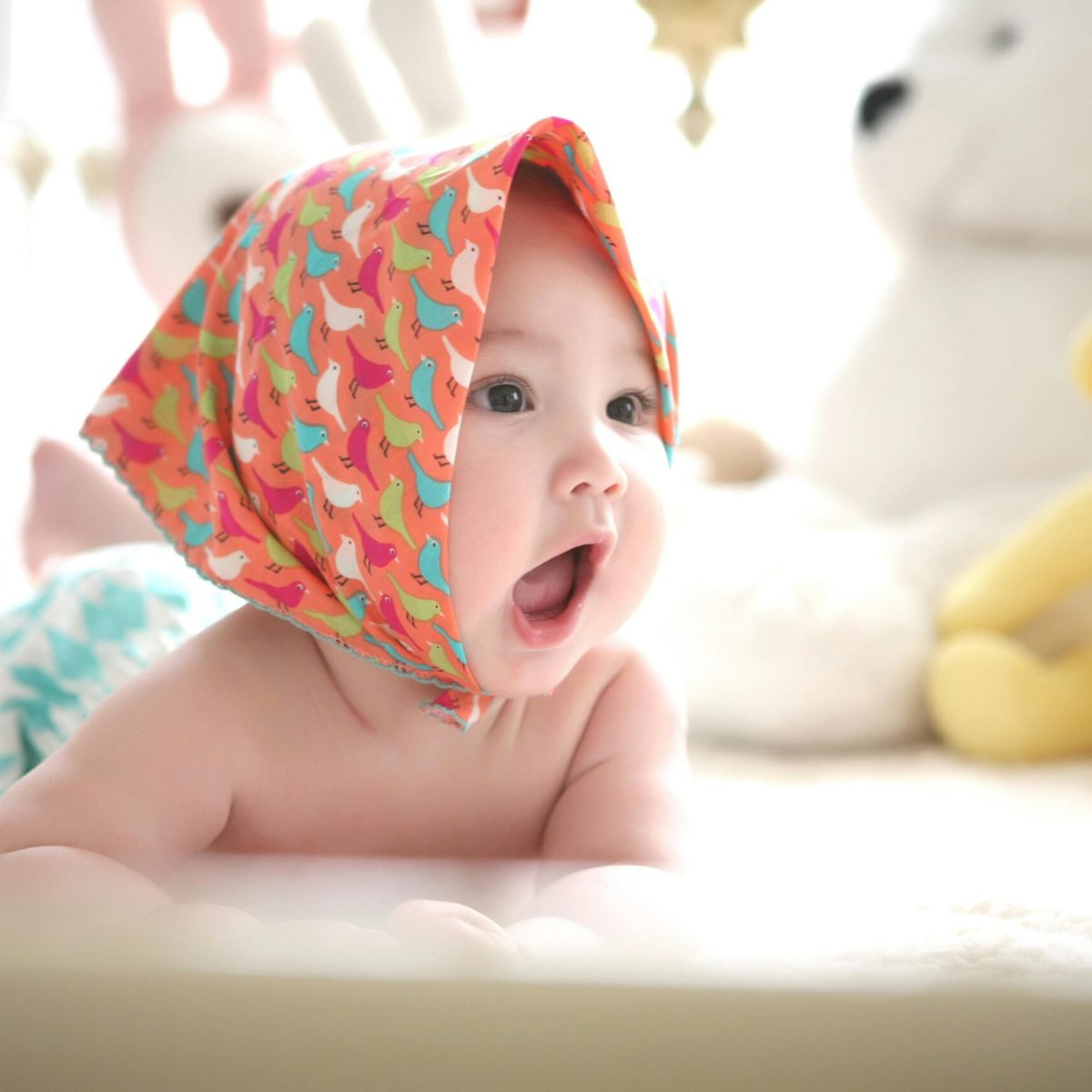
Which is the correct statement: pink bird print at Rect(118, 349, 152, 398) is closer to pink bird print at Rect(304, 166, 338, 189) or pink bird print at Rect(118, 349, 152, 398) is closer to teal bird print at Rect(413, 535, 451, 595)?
pink bird print at Rect(304, 166, 338, 189)

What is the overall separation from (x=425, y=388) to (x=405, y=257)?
74 millimetres

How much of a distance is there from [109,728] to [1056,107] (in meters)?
1.11

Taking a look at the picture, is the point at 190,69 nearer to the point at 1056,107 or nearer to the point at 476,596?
the point at 1056,107

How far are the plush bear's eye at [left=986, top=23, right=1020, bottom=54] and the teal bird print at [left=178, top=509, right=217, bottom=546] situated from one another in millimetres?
1020

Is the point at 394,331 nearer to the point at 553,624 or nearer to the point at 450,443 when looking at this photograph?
the point at 450,443

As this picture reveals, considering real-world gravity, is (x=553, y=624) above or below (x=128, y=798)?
above

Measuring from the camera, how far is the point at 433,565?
2.14 ft

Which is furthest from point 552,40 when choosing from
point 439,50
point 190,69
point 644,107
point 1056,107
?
point 1056,107

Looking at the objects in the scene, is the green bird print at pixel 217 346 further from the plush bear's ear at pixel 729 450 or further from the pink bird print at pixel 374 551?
the plush bear's ear at pixel 729 450

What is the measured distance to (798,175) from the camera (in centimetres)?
164

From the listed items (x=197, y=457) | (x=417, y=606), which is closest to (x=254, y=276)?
(x=197, y=457)

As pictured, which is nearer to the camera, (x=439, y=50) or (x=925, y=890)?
(x=925, y=890)

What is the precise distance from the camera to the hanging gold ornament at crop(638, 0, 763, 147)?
145cm

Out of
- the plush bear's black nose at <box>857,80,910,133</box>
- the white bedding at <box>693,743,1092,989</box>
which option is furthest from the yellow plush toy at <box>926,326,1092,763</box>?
the plush bear's black nose at <box>857,80,910,133</box>
